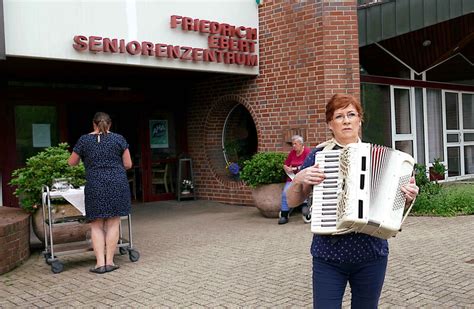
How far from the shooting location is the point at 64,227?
6535 mm

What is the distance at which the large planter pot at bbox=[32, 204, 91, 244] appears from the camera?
21.2 feet

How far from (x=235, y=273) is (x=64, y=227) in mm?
2448

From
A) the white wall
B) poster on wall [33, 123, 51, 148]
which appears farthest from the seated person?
poster on wall [33, 123, 51, 148]

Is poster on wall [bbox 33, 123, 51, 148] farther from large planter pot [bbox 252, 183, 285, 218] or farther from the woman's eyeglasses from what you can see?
the woman's eyeglasses

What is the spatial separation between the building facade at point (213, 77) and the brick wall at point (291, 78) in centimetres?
2

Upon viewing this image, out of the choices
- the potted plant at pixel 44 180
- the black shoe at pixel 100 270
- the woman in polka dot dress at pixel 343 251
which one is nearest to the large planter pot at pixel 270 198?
the potted plant at pixel 44 180

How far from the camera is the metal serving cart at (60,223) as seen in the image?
19.3 feet

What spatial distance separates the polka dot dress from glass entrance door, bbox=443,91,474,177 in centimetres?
1027

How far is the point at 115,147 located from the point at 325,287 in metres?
3.60

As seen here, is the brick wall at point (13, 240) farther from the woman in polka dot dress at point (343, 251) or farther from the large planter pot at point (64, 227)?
the woman in polka dot dress at point (343, 251)

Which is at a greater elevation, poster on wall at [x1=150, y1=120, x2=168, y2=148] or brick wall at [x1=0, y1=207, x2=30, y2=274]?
poster on wall at [x1=150, y1=120, x2=168, y2=148]

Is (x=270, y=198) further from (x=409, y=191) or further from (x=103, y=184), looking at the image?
(x=409, y=191)

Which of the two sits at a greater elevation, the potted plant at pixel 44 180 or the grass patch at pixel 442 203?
the potted plant at pixel 44 180

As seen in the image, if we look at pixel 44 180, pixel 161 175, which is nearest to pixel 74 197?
pixel 44 180
